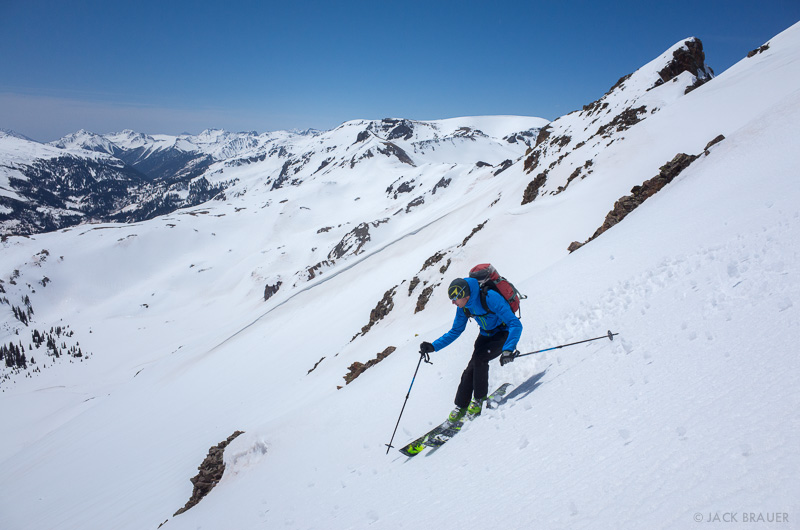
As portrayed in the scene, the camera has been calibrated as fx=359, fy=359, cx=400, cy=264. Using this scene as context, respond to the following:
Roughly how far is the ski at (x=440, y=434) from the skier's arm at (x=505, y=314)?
132 centimetres

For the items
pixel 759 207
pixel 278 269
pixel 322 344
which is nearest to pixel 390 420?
pixel 759 207

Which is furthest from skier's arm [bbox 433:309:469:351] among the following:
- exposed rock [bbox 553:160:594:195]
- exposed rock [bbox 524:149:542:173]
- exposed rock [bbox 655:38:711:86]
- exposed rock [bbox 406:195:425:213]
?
exposed rock [bbox 406:195:425:213]

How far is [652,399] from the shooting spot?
4.45 meters

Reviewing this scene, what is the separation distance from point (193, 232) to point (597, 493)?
200722 mm

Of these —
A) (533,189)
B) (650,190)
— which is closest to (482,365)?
(650,190)

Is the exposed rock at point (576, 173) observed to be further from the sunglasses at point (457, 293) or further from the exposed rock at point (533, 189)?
the sunglasses at point (457, 293)

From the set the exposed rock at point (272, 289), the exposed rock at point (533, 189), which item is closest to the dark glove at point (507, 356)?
the exposed rock at point (533, 189)

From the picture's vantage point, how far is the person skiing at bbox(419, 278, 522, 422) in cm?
661

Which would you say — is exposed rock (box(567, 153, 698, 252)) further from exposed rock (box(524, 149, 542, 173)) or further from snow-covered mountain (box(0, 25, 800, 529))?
exposed rock (box(524, 149, 542, 173))

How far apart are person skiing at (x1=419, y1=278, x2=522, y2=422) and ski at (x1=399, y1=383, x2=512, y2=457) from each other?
0.47ft

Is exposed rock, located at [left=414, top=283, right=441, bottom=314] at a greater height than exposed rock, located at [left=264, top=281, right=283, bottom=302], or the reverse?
exposed rock, located at [left=264, top=281, right=283, bottom=302]

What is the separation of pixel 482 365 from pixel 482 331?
66 cm

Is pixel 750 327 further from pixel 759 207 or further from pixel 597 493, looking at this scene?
pixel 759 207

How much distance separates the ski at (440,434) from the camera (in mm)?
6836
